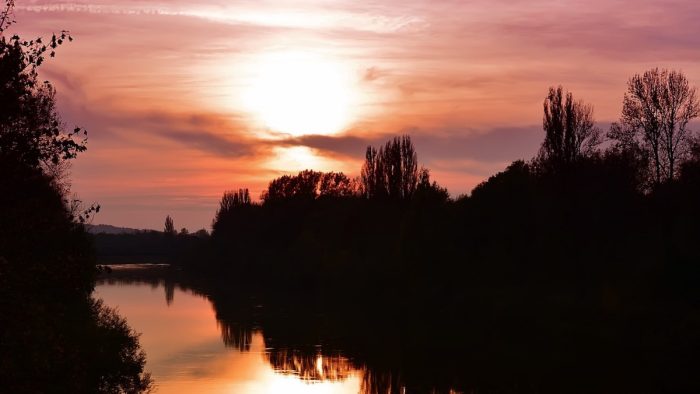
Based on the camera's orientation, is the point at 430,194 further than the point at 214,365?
Yes

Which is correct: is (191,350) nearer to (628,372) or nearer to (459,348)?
(459,348)

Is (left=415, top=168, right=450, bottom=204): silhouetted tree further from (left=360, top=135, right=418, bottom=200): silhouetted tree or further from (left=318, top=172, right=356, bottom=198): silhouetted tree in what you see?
(left=318, top=172, right=356, bottom=198): silhouetted tree

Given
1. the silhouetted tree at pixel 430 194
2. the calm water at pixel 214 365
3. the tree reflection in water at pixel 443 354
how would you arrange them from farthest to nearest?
the silhouetted tree at pixel 430 194, the calm water at pixel 214 365, the tree reflection in water at pixel 443 354

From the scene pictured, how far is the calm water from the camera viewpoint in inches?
1656

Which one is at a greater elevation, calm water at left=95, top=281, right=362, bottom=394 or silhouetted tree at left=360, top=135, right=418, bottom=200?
silhouetted tree at left=360, top=135, right=418, bottom=200

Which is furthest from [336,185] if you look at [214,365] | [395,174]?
[214,365]

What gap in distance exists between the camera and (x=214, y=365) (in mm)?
49062

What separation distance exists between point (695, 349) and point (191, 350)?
1295 inches

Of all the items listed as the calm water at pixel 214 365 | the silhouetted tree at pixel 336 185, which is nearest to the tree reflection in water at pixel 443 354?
the calm water at pixel 214 365

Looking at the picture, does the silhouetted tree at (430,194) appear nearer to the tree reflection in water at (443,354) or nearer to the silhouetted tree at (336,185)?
the tree reflection in water at (443,354)

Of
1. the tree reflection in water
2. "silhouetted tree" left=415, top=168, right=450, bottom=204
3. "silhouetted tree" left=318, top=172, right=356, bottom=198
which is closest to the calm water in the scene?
the tree reflection in water

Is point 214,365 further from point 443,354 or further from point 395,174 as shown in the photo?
point 395,174

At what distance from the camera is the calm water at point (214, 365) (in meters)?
42.1

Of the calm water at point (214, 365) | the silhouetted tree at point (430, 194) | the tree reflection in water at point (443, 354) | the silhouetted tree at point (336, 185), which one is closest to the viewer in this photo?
the tree reflection in water at point (443, 354)
